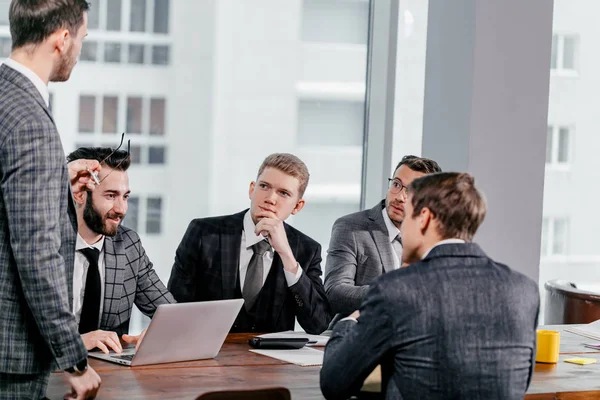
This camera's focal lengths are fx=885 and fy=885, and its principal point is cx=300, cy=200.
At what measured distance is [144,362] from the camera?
259cm

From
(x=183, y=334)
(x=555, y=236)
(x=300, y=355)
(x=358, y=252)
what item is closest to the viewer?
(x=183, y=334)

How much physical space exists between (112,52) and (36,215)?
295cm

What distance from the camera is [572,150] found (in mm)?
5797

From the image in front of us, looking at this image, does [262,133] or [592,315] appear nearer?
[592,315]

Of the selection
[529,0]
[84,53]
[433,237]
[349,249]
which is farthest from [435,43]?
[433,237]

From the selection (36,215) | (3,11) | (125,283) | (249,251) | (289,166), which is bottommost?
(125,283)

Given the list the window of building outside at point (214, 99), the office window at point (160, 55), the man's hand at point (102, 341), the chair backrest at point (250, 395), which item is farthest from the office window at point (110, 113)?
the chair backrest at point (250, 395)

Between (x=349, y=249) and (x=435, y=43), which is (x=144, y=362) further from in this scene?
(x=435, y=43)

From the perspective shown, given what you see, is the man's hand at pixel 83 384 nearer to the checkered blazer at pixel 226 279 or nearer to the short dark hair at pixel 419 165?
the checkered blazer at pixel 226 279

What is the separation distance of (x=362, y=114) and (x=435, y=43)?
2.83ft

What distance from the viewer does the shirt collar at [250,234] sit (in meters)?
3.57

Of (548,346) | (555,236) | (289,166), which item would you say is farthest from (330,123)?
(548,346)

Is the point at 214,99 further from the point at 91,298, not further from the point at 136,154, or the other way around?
the point at 91,298

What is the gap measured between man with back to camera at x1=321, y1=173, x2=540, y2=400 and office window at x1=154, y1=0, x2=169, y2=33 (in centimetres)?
295
